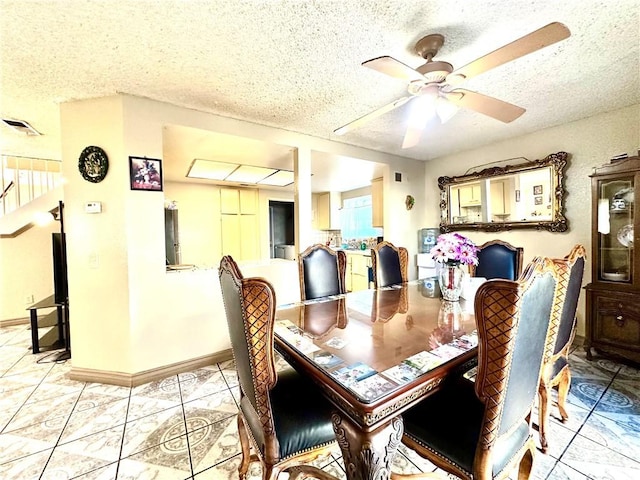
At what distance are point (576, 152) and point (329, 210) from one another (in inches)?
163

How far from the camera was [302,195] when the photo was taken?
300cm

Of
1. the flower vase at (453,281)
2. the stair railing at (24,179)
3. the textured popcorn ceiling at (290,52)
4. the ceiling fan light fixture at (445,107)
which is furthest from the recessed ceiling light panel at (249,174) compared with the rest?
the flower vase at (453,281)

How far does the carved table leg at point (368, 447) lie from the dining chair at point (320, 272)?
1297 mm

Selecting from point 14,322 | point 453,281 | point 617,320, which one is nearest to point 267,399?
point 453,281

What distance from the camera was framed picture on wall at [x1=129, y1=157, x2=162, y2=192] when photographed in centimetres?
216

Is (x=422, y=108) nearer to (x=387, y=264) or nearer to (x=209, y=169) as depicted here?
(x=387, y=264)

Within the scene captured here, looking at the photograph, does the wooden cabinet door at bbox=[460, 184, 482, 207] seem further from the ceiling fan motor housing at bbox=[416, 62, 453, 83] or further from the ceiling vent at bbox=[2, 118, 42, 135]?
the ceiling vent at bbox=[2, 118, 42, 135]

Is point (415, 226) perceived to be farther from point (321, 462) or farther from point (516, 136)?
point (321, 462)

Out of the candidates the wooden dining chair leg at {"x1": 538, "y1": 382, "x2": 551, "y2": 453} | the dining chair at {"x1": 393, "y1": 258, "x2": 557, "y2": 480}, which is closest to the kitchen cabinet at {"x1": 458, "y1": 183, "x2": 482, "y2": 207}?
the wooden dining chair leg at {"x1": 538, "y1": 382, "x2": 551, "y2": 453}

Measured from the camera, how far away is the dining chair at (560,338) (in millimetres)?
1336

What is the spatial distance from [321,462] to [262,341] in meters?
1.05

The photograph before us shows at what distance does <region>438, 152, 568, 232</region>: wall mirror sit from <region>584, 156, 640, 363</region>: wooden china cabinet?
41cm

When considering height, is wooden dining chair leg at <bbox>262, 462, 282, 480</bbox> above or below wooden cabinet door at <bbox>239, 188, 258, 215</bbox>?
below

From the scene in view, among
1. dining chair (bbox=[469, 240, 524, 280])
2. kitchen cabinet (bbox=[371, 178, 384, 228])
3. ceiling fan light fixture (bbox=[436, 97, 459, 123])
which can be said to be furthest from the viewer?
kitchen cabinet (bbox=[371, 178, 384, 228])
